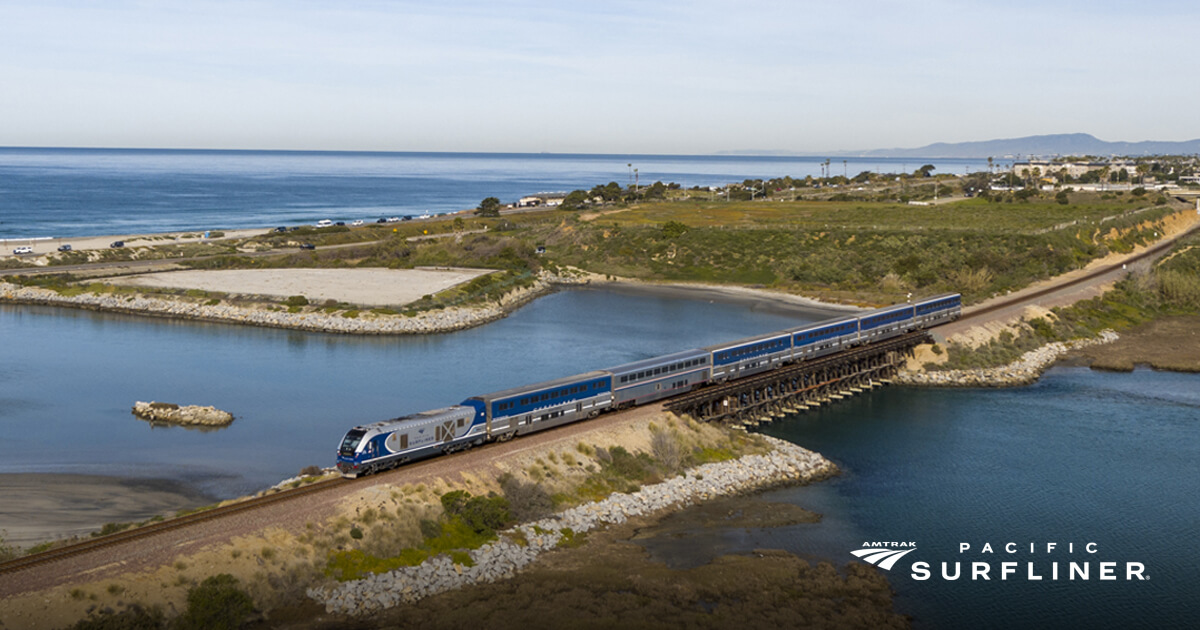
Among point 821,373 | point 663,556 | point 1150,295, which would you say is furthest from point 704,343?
point 1150,295

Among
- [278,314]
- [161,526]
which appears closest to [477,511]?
[161,526]

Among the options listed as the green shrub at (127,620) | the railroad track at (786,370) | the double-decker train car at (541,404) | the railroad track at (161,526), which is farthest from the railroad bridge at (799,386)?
the green shrub at (127,620)

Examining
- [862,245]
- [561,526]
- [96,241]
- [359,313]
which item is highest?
[96,241]

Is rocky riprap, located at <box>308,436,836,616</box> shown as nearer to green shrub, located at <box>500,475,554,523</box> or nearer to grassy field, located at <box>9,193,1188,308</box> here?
green shrub, located at <box>500,475,554,523</box>

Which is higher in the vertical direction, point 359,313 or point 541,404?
point 541,404

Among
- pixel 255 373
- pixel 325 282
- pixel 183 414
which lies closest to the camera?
pixel 183 414

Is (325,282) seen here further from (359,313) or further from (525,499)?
(525,499)

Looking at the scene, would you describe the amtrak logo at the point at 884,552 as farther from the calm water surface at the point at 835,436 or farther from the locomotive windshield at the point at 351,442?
the locomotive windshield at the point at 351,442

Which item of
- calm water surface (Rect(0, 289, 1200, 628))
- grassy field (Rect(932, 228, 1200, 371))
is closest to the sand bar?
calm water surface (Rect(0, 289, 1200, 628))
